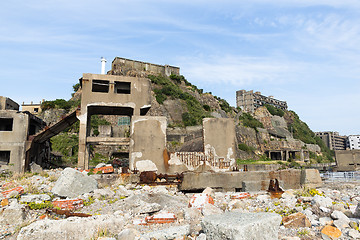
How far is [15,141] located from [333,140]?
111 metres

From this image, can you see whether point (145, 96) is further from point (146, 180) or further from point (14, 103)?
point (14, 103)

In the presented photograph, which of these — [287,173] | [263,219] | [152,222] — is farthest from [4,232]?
[287,173]

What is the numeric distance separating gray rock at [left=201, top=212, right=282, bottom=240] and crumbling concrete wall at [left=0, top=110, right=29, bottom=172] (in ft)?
51.2

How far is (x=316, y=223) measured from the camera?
17.7ft

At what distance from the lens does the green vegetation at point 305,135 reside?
228 ft

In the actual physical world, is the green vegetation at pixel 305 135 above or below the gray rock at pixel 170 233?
above

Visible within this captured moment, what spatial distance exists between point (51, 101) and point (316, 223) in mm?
43005

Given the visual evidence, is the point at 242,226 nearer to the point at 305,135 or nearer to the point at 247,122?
the point at 247,122

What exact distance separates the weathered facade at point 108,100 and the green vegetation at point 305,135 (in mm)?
62309

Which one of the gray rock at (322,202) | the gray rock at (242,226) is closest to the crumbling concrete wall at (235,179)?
the gray rock at (322,202)

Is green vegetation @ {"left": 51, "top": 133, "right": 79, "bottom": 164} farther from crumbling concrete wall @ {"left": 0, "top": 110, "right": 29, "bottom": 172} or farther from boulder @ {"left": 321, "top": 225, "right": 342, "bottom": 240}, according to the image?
boulder @ {"left": 321, "top": 225, "right": 342, "bottom": 240}

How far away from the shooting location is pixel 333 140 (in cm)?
10288

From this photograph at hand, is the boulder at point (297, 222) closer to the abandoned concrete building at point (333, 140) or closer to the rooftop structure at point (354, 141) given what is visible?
the abandoned concrete building at point (333, 140)

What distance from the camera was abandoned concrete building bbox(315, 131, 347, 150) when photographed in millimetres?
101250
